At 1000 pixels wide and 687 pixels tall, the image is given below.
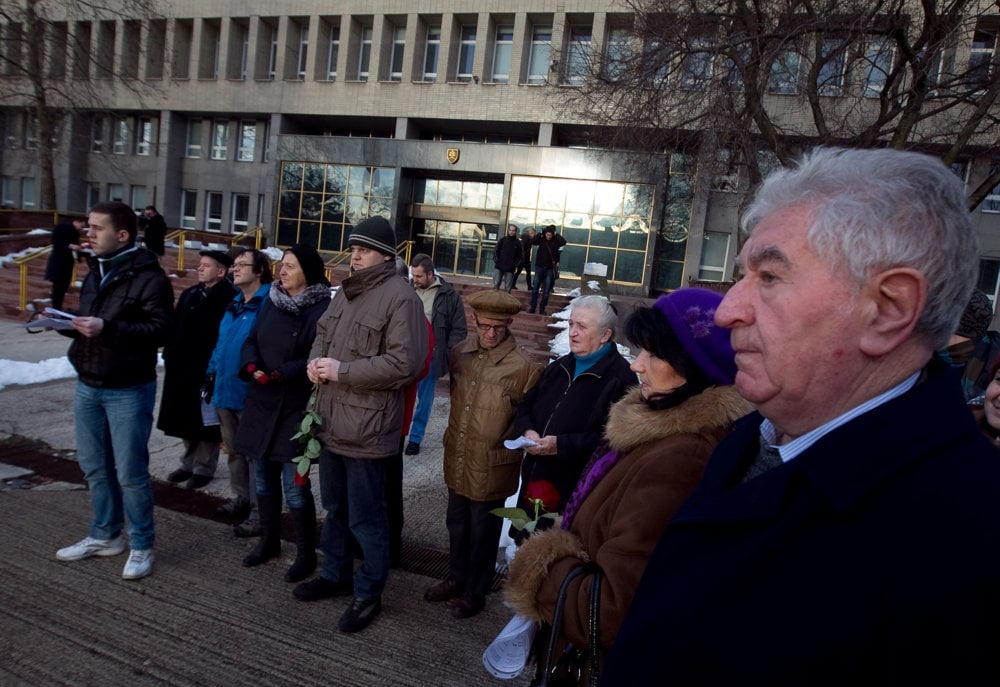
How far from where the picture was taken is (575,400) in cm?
329

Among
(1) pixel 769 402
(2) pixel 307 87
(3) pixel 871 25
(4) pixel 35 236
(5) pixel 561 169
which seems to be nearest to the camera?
(1) pixel 769 402

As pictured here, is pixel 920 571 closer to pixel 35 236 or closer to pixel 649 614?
pixel 649 614

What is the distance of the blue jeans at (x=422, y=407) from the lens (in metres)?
6.35

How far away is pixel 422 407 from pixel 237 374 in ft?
8.26

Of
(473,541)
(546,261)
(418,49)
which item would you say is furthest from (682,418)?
(418,49)

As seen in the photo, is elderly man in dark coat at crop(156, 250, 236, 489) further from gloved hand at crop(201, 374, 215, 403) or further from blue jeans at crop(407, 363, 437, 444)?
blue jeans at crop(407, 363, 437, 444)

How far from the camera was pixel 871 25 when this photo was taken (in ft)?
29.6

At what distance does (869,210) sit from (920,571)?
0.55 m

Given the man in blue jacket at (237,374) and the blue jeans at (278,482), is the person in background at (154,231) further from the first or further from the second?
the blue jeans at (278,482)

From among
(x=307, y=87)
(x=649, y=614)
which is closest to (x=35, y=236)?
(x=307, y=87)

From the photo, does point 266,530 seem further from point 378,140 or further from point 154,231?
point 378,140

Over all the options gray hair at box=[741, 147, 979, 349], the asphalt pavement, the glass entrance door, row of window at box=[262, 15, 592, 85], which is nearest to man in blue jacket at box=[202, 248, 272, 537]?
the asphalt pavement

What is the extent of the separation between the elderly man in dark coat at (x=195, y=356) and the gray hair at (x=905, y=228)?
4896mm

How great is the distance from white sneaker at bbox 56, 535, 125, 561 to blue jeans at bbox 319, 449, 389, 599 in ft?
4.84
